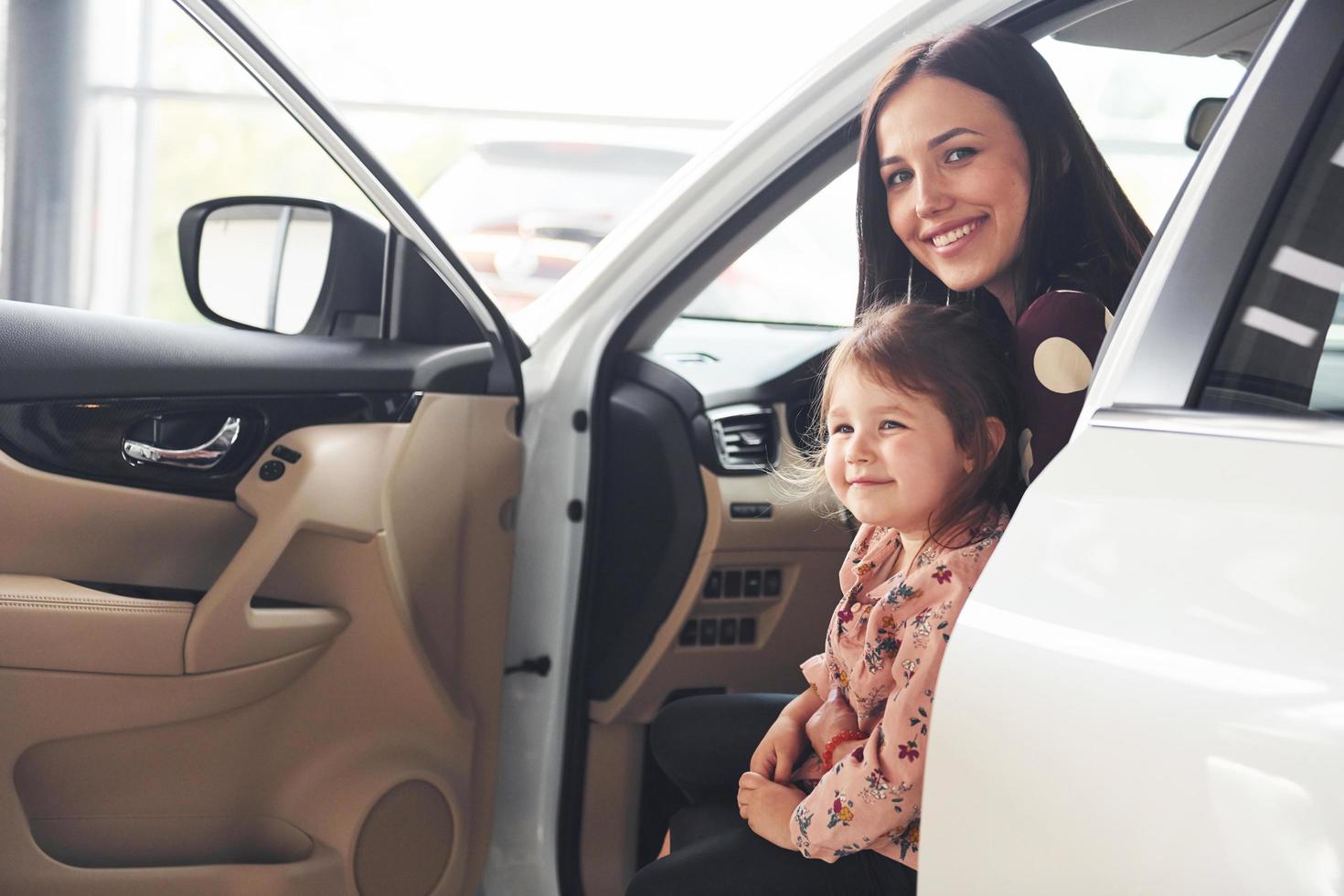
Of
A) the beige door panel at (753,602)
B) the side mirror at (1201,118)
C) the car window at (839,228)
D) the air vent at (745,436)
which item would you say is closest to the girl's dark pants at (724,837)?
the beige door panel at (753,602)

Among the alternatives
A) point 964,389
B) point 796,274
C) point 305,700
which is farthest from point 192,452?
point 796,274

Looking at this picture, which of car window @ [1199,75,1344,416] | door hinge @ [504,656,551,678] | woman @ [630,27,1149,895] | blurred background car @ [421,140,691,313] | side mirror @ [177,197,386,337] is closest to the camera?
car window @ [1199,75,1344,416]

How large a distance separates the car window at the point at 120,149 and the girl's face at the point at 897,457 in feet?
16.6

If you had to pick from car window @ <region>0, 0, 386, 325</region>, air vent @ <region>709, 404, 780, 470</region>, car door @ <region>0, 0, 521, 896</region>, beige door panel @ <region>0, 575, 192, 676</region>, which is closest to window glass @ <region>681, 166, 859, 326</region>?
car window @ <region>0, 0, 386, 325</region>

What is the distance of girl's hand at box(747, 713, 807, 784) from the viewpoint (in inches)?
64.7

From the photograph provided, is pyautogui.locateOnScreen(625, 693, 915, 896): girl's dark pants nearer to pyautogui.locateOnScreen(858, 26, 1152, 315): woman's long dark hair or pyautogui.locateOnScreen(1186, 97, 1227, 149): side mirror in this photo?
pyautogui.locateOnScreen(858, 26, 1152, 315): woman's long dark hair

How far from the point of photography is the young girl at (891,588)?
1.33 metres

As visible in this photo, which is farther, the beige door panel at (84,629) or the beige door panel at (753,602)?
the beige door panel at (753,602)

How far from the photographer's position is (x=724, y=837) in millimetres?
1546

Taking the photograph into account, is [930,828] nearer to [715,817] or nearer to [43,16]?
[715,817]

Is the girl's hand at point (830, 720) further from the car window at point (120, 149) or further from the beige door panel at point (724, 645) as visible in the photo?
the car window at point (120, 149)

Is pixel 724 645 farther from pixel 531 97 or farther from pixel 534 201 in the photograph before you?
pixel 531 97

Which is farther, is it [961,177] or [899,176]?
[899,176]

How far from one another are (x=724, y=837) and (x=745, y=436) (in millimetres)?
839
